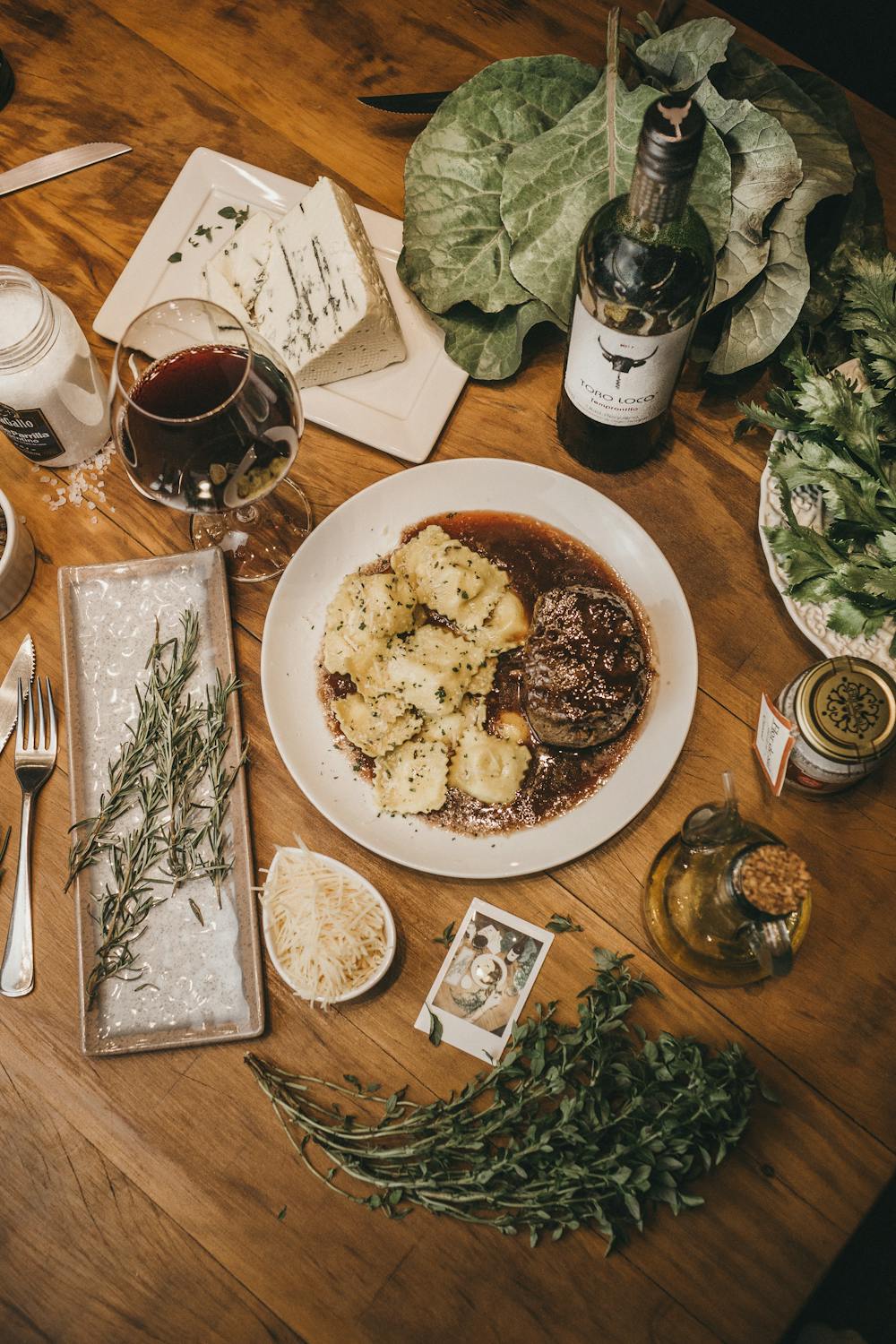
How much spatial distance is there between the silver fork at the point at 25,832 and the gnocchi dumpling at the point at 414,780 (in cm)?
60

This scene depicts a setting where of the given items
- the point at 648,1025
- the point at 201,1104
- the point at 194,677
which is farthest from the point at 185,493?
the point at 648,1025

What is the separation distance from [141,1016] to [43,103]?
185cm

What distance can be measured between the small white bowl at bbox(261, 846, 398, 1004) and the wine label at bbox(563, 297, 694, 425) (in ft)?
2.85

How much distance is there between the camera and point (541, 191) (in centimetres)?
163

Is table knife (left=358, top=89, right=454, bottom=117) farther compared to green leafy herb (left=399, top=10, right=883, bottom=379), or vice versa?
table knife (left=358, top=89, right=454, bottom=117)

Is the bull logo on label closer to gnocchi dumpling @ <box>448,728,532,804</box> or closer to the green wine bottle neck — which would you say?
the green wine bottle neck

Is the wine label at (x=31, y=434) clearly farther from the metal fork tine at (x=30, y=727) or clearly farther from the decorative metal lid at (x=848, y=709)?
the decorative metal lid at (x=848, y=709)

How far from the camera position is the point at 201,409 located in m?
1.47

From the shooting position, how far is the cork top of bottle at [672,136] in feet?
3.53

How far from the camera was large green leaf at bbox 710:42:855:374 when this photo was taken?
5.12 ft

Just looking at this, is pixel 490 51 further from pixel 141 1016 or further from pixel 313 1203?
pixel 313 1203

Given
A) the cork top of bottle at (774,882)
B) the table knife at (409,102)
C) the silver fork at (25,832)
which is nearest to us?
the cork top of bottle at (774,882)

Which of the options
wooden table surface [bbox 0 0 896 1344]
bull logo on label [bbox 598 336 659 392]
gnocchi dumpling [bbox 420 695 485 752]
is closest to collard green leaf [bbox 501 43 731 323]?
wooden table surface [bbox 0 0 896 1344]

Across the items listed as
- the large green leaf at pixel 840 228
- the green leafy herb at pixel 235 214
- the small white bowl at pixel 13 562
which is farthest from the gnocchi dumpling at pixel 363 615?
the large green leaf at pixel 840 228
